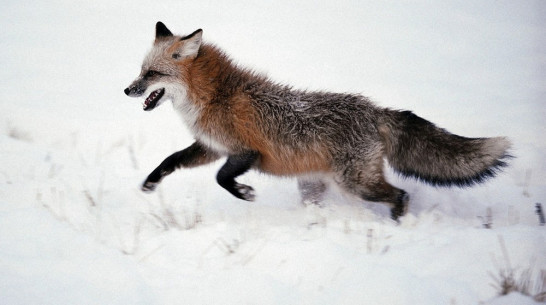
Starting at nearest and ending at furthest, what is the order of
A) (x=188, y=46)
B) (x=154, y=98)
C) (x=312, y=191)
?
(x=188, y=46) < (x=154, y=98) < (x=312, y=191)

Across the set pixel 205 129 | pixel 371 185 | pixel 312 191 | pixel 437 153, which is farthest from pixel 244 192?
pixel 437 153

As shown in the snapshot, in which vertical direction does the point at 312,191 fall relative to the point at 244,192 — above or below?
above

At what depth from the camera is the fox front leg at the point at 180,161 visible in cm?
577

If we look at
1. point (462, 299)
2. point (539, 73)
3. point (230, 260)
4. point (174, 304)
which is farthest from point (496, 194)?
point (539, 73)

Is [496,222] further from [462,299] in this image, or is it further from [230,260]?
[230,260]

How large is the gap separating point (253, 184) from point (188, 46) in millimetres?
2207

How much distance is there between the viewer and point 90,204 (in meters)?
5.16

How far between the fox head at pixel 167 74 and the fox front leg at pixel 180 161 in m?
0.67

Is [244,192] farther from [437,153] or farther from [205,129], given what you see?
[437,153]

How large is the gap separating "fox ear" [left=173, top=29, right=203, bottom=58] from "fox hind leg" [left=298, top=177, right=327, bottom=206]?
2.05m

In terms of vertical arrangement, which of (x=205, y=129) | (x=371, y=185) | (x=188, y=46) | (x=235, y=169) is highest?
(x=188, y=46)

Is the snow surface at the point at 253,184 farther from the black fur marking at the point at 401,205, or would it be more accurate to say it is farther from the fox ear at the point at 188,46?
the fox ear at the point at 188,46

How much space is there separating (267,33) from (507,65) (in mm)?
7317

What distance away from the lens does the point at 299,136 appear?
5.51 m
